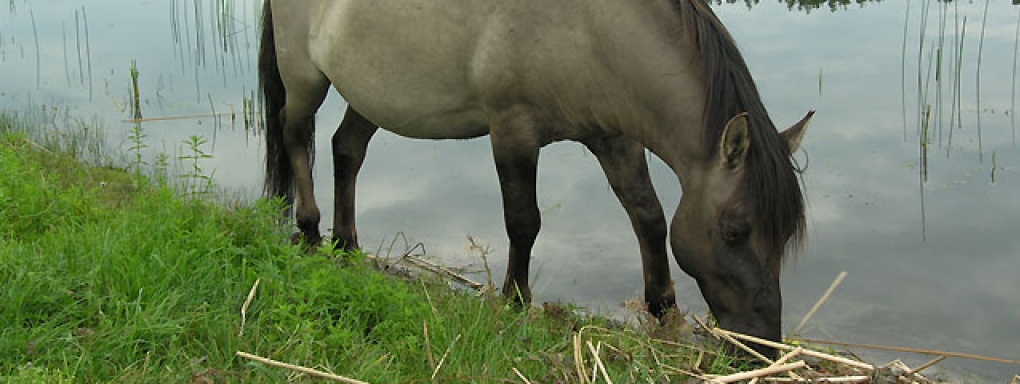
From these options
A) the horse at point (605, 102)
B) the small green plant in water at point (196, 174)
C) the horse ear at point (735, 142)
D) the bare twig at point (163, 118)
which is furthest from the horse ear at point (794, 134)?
the bare twig at point (163, 118)

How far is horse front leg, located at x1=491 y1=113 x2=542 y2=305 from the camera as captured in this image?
4430 millimetres

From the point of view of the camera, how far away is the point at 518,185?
15.0ft

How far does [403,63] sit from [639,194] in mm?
1227

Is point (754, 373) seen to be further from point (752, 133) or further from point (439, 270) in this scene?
point (439, 270)

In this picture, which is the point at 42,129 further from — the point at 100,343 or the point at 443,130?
the point at 100,343

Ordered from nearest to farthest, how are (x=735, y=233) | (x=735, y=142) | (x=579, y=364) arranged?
(x=579, y=364), (x=735, y=142), (x=735, y=233)

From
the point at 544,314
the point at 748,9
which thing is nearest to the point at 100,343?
the point at 544,314

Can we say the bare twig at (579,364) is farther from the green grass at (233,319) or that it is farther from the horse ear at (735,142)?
the horse ear at (735,142)

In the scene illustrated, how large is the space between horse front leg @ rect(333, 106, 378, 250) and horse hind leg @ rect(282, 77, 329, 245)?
0.44 feet

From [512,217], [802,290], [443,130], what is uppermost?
[443,130]

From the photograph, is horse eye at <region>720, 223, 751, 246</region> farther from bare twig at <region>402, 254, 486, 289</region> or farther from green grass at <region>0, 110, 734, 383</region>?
bare twig at <region>402, 254, 486, 289</region>

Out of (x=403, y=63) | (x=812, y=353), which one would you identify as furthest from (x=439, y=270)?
(x=812, y=353)

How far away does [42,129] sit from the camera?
7781 millimetres

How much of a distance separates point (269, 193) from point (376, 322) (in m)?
2.17
